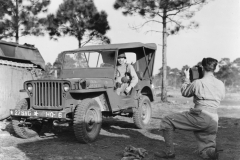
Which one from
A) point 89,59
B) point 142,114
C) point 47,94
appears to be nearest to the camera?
point 47,94

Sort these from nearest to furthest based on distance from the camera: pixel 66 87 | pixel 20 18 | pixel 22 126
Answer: pixel 66 87, pixel 22 126, pixel 20 18

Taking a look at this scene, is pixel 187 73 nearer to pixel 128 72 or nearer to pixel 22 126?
pixel 128 72

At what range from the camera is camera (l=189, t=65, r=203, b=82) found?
171 inches

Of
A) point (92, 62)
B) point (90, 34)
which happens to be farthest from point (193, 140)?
point (90, 34)

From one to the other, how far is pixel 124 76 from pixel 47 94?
2.17 metres

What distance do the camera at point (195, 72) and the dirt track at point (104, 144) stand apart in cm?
125

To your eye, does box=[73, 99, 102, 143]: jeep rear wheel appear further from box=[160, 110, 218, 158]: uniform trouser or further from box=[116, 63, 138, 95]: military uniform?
box=[160, 110, 218, 158]: uniform trouser

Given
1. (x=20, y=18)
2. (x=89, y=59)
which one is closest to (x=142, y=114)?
(x=89, y=59)

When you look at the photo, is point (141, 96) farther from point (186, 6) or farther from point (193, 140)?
point (186, 6)

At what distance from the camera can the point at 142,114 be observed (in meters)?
7.45

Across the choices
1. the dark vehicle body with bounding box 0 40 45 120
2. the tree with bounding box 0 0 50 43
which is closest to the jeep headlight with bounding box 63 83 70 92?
the dark vehicle body with bounding box 0 40 45 120

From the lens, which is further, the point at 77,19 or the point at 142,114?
the point at 77,19

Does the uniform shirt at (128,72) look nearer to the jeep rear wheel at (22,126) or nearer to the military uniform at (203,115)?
the jeep rear wheel at (22,126)

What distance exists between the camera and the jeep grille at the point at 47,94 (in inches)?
203
